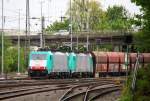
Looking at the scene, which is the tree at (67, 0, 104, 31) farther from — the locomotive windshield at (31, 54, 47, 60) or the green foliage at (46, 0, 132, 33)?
the locomotive windshield at (31, 54, 47, 60)

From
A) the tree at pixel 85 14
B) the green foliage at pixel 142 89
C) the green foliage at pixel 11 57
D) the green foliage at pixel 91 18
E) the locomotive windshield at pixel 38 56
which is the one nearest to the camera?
the green foliage at pixel 142 89

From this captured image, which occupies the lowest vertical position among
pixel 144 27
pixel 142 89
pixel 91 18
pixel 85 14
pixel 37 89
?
pixel 37 89

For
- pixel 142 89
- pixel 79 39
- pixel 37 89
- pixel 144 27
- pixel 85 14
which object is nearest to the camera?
pixel 142 89

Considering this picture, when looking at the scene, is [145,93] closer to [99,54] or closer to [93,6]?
[99,54]

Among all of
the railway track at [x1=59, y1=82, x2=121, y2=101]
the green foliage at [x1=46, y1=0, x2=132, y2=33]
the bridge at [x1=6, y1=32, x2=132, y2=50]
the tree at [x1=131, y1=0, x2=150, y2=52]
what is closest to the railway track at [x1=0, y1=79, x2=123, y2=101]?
the railway track at [x1=59, y1=82, x2=121, y2=101]

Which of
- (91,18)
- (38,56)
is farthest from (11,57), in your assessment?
(91,18)

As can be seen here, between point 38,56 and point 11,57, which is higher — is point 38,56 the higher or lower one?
the higher one

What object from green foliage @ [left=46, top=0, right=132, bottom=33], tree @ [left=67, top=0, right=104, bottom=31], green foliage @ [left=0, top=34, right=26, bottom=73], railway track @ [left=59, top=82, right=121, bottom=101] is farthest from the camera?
tree @ [left=67, top=0, right=104, bottom=31]

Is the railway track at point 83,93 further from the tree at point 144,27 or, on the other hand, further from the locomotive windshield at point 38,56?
the locomotive windshield at point 38,56

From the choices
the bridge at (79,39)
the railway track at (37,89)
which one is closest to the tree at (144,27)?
the railway track at (37,89)

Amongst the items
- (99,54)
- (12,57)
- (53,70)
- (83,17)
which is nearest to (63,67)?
(53,70)

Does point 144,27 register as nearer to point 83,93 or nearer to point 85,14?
point 83,93

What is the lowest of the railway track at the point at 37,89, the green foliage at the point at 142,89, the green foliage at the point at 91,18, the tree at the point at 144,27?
the railway track at the point at 37,89

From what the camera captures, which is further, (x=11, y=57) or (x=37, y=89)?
(x=11, y=57)
